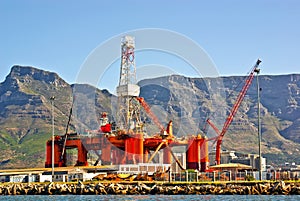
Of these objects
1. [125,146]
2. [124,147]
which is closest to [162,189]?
[125,146]

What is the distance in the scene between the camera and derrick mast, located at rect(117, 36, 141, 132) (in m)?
148

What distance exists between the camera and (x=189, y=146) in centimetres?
15975

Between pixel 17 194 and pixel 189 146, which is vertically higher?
pixel 189 146

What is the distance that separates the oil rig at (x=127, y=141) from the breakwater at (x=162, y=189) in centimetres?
5548

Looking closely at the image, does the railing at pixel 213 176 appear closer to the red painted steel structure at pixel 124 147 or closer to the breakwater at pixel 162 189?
the breakwater at pixel 162 189

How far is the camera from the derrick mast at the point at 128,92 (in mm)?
148500

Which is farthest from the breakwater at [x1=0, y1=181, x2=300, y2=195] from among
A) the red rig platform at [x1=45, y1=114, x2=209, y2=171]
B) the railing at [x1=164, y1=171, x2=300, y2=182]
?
the red rig platform at [x1=45, y1=114, x2=209, y2=171]

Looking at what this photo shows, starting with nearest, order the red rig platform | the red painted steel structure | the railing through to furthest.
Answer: the railing → the red painted steel structure → the red rig platform

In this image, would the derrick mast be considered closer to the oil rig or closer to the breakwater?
the oil rig

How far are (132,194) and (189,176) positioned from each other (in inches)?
816

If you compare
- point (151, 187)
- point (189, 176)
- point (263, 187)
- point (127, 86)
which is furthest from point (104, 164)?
point (263, 187)

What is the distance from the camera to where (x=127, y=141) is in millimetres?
Answer: 141625

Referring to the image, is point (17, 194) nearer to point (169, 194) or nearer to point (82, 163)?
point (169, 194)

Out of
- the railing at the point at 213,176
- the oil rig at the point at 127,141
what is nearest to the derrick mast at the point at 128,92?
the oil rig at the point at 127,141
